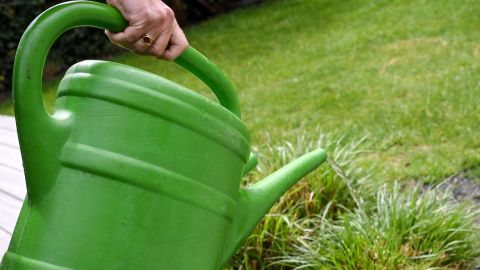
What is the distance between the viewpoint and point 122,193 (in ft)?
3.80

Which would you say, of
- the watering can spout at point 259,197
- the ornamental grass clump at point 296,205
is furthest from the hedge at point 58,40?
the watering can spout at point 259,197

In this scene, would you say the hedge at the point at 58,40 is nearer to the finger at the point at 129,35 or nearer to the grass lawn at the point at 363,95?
the grass lawn at the point at 363,95

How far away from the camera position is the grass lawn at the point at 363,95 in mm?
2316

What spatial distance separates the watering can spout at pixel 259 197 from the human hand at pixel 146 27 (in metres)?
0.35

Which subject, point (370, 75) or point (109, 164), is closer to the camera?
point (109, 164)

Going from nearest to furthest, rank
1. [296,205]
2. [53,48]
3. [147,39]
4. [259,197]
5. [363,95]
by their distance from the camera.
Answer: [147,39], [259,197], [296,205], [363,95], [53,48]

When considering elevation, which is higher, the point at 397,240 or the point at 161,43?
the point at 161,43

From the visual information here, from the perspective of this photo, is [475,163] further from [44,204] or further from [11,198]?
[44,204]

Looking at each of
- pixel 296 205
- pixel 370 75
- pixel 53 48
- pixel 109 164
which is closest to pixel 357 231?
pixel 296 205

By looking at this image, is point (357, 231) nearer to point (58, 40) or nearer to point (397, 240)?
point (397, 240)

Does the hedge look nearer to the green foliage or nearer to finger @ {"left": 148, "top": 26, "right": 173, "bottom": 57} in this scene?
the green foliage

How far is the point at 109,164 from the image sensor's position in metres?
1.16

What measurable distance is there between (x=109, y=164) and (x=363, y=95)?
3.70 m

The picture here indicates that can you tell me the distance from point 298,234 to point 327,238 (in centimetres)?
17
